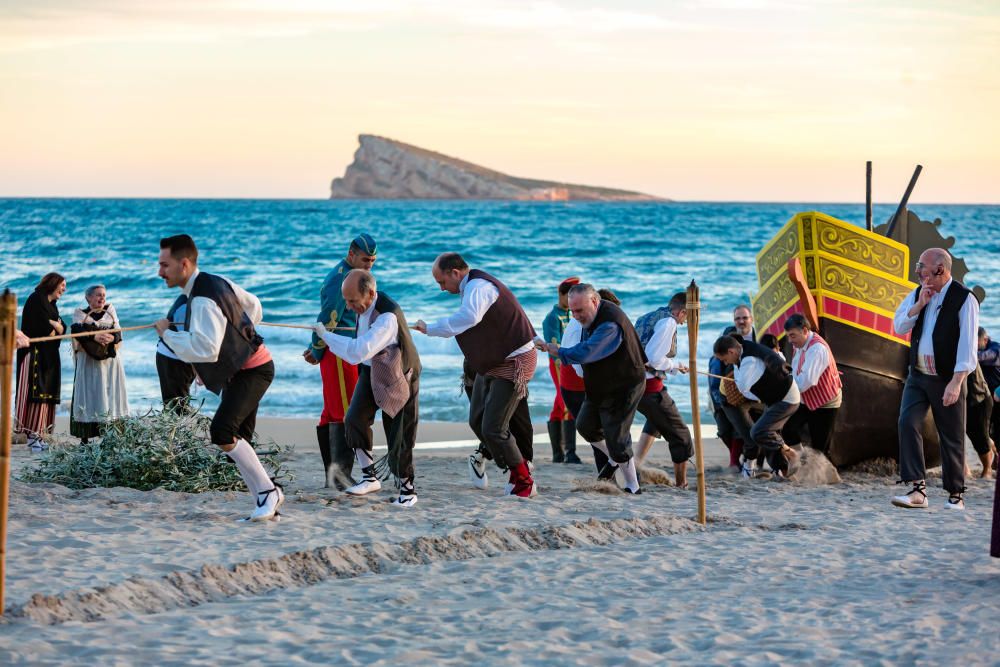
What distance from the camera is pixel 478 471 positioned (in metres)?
8.99

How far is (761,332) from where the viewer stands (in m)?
11.1

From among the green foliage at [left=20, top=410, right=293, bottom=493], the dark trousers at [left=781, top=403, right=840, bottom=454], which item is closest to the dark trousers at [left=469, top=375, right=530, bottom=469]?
the green foliage at [left=20, top=410, right=293, bottom=493]

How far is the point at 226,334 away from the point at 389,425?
1.46 m

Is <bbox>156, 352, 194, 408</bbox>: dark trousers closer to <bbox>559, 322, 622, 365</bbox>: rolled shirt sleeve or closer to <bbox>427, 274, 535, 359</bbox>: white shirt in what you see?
<bbox>427, 274, 535, 359</bbox>: white shirt

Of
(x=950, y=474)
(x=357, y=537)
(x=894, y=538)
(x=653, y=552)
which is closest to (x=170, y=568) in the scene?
(x=357, y=537)

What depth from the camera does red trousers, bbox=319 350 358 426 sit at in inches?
335

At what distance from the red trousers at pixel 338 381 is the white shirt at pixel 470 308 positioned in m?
0.90

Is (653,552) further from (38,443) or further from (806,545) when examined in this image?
(38,443)

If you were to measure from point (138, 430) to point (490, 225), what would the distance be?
5299 centimetres

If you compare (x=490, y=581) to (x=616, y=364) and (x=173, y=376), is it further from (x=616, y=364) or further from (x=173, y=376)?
(x=173, y=376)

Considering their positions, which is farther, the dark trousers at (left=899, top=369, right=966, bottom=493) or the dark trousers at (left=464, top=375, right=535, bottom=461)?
the dark trousers at (left=464, top=375, right=535, bottom=461)

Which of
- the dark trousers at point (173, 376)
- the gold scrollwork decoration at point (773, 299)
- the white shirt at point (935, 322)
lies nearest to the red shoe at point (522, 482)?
the white shirt at point (935, 322)

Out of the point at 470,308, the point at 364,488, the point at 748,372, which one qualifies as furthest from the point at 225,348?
the point at 748,372

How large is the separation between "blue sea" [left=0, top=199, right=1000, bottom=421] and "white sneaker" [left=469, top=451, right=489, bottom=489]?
20.2ft
